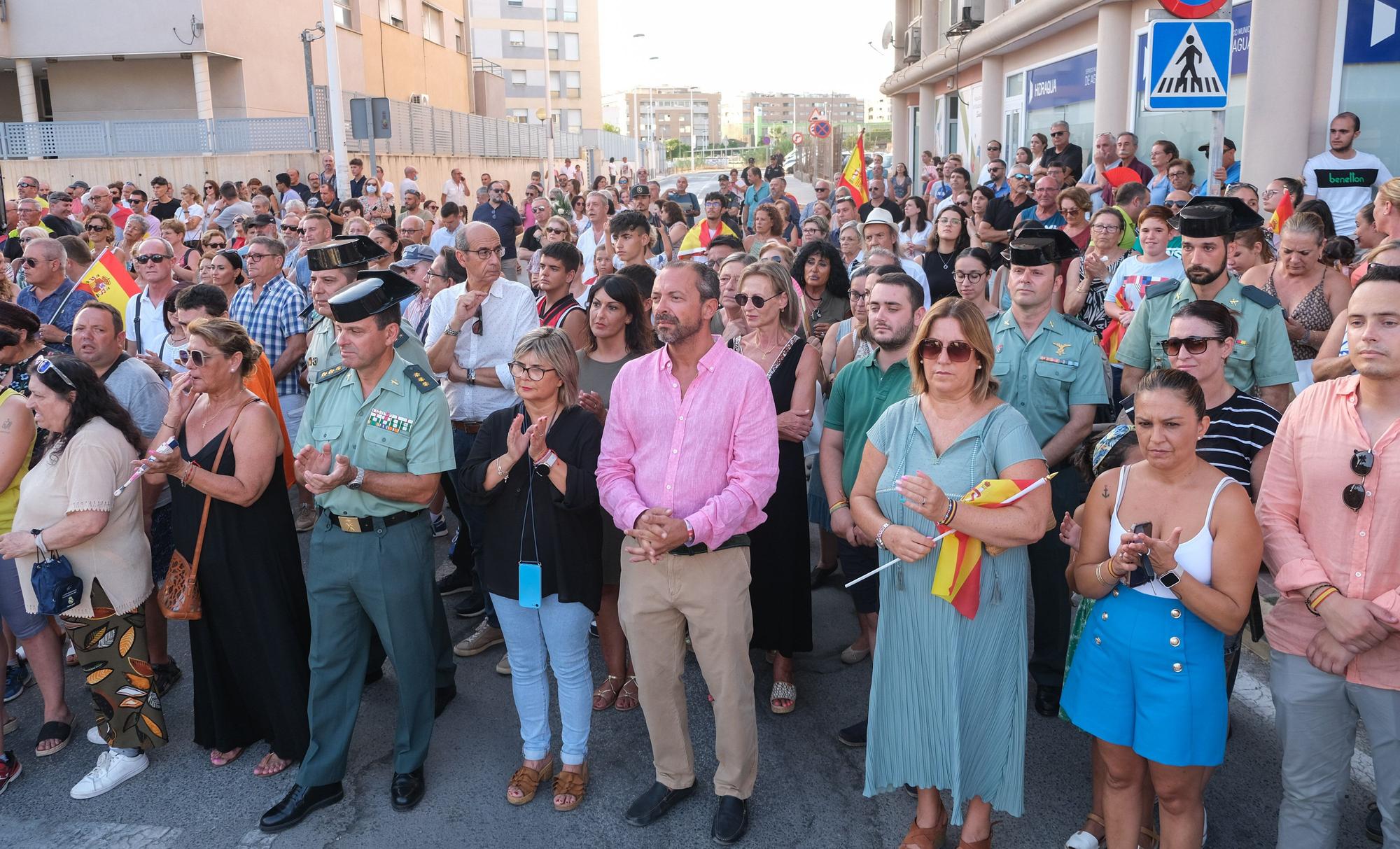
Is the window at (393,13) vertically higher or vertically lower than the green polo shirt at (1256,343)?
higher

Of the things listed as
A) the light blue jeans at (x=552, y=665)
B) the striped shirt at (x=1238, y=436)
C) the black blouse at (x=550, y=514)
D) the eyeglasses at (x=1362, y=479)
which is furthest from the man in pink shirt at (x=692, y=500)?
the eyeglasses at (x=1362, y=479)

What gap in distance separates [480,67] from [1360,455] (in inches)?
2111

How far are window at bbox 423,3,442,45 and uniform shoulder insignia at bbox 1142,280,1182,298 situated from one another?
4266cm

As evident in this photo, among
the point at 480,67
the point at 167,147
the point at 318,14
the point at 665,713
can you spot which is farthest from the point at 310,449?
the point at 480,67

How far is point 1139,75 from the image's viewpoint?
14.7 metres

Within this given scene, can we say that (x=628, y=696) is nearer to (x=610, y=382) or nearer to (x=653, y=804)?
(x=653, y=804)

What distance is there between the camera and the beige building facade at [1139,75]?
1009 cm

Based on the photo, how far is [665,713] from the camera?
12.9 feet

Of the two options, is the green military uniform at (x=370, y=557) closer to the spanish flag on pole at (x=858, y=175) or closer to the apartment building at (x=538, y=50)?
the spanish flag on pole at (x=858, y=175)

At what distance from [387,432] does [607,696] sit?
1749mm

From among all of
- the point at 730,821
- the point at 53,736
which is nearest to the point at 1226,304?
the point at 730,821

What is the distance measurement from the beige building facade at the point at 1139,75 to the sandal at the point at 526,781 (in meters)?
6.20

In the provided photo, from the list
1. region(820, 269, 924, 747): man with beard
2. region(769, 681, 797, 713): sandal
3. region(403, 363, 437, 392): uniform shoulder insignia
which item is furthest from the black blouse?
region(769, 681, 797, 713): sandal

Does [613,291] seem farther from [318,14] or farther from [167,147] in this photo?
[318,14]
